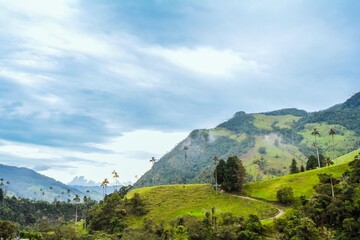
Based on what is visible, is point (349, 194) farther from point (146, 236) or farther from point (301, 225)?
point (146, 236)

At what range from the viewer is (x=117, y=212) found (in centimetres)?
15675

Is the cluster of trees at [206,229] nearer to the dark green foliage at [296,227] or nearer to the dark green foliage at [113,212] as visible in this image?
the dark green foliage at [296,227]

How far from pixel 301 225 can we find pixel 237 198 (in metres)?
57.6

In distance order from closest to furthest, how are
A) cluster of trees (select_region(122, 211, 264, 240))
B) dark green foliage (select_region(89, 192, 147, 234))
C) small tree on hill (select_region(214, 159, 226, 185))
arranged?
cluster of trees (select_region(122, 211, 264, 240)) → dark green foliage (select_region(89, 192, 147, 234)) → small tree on hill (select_region(214, 159, 226, 185))

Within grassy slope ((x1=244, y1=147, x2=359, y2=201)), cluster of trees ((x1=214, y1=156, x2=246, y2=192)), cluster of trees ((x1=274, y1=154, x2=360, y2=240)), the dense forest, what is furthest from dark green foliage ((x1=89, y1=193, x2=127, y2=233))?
cluster of trees ((x1=274, y1=154, x2=360, y2=240))

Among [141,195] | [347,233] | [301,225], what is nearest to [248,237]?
[301,225]

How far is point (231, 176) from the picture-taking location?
16575 cm

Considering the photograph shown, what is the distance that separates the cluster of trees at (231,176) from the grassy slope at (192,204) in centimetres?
501

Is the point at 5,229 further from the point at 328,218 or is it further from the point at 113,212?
the point at 328,218

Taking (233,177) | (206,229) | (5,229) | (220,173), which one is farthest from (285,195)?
(5,229)

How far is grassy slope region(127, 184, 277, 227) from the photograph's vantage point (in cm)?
14262

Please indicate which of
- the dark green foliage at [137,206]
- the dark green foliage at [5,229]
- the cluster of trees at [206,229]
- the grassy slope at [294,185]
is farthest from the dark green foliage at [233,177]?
the dark green foliage at [5,229]

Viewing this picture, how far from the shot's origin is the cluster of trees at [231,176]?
6492 inches

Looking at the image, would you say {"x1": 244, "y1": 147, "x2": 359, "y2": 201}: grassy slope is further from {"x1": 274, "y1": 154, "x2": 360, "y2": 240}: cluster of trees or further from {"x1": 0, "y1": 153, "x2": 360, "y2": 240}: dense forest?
{"x1": 274, "y1": 154, "x2": 360, "y2": 240}: cluster of trees
